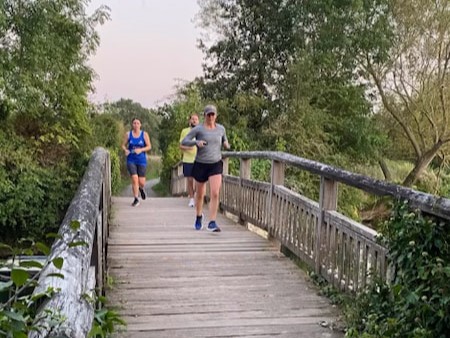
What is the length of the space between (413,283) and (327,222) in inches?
49.7

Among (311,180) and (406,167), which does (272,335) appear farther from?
(406,167)

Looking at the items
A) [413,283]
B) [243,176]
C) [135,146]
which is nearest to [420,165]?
[243,176]

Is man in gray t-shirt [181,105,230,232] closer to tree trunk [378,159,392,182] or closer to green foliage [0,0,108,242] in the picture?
green foliage [0,0,108,242]

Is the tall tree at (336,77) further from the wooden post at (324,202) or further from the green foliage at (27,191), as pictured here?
the wooden post at (324,202)

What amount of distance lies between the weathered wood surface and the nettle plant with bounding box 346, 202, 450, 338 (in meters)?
0.45

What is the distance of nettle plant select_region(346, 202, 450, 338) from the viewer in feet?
7.20

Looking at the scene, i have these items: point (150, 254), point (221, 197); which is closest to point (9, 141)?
point (221, 197)

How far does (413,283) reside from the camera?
7.85 feet

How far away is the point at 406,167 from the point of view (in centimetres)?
1684

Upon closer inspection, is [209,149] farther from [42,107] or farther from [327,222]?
[42,107]

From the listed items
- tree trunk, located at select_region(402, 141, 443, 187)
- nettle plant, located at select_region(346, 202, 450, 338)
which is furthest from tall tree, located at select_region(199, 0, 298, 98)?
nettle plant, located at select_region(346, 202, 450, 338)

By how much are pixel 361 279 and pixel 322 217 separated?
0.70 m

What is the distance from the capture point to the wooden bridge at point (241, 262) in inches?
103

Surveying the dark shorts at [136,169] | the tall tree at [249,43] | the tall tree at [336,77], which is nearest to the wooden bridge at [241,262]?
the dark shorts at [136,169]
